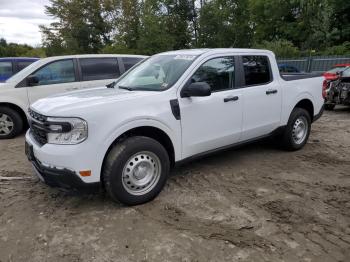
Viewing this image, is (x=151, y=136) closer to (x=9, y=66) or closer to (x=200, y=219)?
(x=200, y=219)

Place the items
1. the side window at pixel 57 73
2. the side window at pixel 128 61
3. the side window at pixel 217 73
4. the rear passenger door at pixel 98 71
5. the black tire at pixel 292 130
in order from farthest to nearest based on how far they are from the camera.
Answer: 1. the side window at pixel 128 61
2. the rear passenger door at pixel 98 71
3. the side window at pixel 57 73
4. the black tire at pixel 292 130
5. the side window at pixel 217 73

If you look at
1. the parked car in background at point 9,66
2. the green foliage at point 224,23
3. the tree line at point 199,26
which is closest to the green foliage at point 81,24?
Answer: the tree line at point 199,26

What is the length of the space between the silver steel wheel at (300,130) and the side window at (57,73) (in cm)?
484

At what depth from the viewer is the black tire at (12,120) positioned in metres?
7.15

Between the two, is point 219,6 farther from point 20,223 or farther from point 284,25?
point 20,223

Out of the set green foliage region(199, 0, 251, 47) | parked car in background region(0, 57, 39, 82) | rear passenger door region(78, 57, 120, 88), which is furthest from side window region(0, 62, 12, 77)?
green foliage region(199, 0, 251, 47)

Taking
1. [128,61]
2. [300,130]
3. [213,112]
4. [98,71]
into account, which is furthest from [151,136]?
[128,61]

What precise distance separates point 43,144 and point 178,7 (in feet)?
123

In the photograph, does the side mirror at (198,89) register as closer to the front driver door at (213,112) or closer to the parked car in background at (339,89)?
the front driver door at (213,112)

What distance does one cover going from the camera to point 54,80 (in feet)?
24.5

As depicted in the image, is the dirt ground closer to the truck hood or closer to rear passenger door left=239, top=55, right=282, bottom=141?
rear passenger door left=239, top=55, right=282, bottom=141

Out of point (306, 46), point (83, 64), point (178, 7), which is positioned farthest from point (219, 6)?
point (83, 64)

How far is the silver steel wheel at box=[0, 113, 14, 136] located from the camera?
719cm

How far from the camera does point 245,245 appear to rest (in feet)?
9.96
